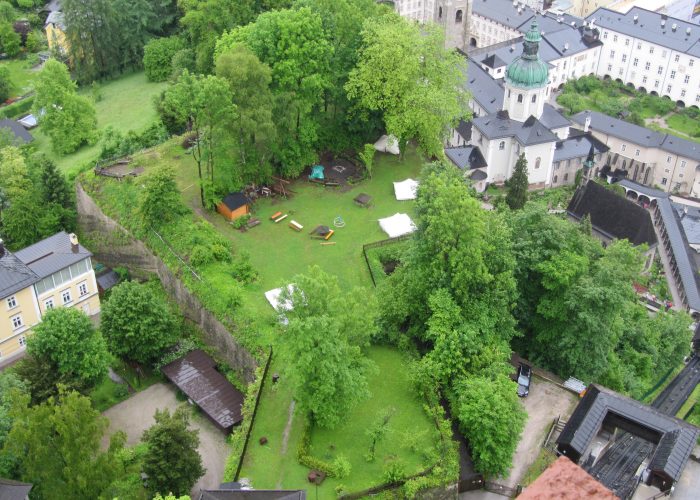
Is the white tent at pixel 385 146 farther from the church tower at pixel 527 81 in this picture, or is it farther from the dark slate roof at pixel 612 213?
the dark slate roof at pixel 612 213

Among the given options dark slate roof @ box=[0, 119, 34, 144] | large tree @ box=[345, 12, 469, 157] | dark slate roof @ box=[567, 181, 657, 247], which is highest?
large tree @ box=[345, 12, 469, 157]

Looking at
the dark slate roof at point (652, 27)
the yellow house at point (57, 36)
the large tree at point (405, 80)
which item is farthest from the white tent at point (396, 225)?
the dark slate roof at point (652, 27)

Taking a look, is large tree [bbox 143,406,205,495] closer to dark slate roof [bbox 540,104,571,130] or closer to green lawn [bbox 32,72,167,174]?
green lawn [bbox 32,72,167,174]

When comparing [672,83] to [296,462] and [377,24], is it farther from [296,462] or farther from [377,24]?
[296,462]

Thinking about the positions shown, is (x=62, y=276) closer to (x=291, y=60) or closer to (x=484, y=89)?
(x=291, y=60)

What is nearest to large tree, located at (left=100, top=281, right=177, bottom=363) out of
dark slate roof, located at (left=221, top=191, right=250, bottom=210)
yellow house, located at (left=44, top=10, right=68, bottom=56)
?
dark slate roof, located at (left=221, top=191, right=250, bottom=210)

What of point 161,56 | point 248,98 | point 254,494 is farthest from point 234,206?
point 161,56

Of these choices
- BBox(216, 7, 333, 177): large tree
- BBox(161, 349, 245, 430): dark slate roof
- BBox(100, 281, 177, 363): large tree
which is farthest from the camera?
BBox(216, 7, 333, 177): large tree

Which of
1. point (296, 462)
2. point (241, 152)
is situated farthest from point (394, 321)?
point (241, 152)
